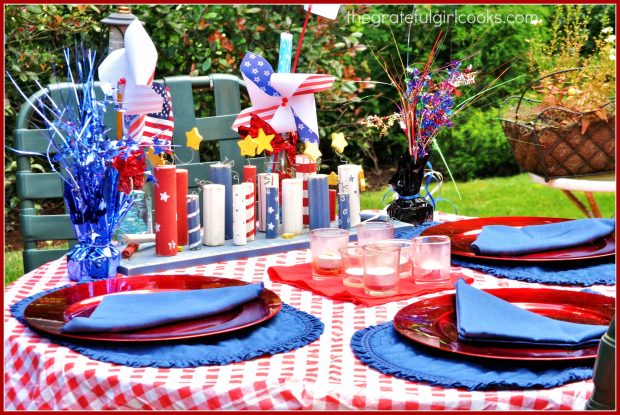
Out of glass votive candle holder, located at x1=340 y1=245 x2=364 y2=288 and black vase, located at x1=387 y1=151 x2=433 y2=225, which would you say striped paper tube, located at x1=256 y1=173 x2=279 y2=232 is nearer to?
black vase, located at x1=387 y1=151 x2=433 y2=225

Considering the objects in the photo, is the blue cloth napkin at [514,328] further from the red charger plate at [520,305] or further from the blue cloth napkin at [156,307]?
the blue cloth napkin at [156,307]

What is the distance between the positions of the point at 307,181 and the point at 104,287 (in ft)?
2.54

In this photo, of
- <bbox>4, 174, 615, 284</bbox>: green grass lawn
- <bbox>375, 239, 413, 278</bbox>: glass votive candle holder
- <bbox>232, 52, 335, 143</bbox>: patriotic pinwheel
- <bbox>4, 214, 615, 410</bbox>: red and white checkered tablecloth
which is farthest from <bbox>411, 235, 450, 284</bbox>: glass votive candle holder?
<bbox>4, 174, 615, 284</bbox>: green grass lawn

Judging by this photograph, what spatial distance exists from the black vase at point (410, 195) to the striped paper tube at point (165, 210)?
0.72 metres

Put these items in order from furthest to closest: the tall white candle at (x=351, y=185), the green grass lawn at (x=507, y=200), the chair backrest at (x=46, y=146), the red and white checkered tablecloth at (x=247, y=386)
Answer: the green grass lawn at (x=507, y=200)
the chair backrest at (x=46, y=146)
the tall white candle at (x=351, y=185)
the red and white checkered tablecloth at (x=247, y=386)

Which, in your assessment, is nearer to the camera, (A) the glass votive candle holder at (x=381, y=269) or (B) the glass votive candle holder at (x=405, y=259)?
(A) the glass votive candle holder at (x=381, y=269)

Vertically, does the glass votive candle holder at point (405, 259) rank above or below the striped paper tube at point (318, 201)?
below

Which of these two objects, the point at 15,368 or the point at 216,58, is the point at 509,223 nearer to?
the point at 15,368

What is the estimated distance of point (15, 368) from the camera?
1740 mm

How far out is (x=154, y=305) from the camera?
6.01ft

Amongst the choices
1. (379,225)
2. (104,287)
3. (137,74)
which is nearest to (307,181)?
(379,225)

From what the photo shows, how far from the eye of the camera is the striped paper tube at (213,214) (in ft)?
7.98

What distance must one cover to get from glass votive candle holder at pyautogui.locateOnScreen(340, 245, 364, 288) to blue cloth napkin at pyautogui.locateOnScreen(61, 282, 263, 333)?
270mm

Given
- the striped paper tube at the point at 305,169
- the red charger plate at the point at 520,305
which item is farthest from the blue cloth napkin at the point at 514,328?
the striped paper tube at the point at 305,169
